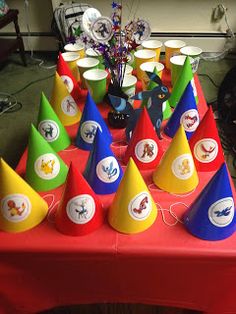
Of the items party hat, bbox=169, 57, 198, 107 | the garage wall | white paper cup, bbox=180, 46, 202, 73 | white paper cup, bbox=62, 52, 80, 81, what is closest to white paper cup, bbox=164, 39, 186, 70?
white paper cup, bbox=180, 46, 202, 73

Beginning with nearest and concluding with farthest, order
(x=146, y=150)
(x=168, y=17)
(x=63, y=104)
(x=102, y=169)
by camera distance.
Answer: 1. (x=102, y=169)
2. (x=146, y=150)
3. (x=63, y=104)
4. (x=168, y=17)

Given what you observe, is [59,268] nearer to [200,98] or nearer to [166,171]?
[166,171]

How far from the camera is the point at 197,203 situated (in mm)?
864

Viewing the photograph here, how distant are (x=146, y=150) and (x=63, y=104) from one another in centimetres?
46

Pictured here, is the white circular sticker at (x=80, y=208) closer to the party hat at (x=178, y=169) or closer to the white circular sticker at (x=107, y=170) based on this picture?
the white circular sticker at (x=107, y=170)

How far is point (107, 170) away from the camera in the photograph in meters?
0.98

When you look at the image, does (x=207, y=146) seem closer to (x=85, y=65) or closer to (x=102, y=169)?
(x=102, y=169)

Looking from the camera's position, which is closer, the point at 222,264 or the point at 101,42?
the point at 222,264

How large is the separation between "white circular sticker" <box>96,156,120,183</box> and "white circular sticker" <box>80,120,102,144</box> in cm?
23

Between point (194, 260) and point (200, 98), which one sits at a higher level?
point (200, 98)

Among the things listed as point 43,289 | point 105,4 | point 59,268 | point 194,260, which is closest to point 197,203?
point 194,260

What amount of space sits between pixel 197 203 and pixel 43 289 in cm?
55

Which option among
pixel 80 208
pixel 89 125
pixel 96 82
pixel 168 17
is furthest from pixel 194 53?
pixel 168 17

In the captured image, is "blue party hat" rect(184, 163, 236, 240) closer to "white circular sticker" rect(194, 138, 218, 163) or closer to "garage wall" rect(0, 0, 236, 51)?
"white circular sticker" rect(194, 138, 218, 163)
